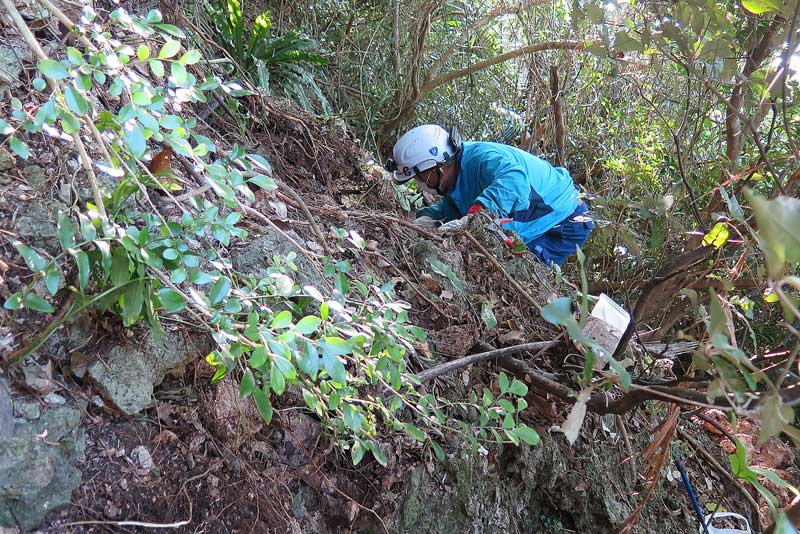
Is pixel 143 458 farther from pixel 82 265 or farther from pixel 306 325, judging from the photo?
pixel 306 325

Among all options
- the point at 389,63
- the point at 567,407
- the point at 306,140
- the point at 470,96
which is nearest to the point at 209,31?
the point at 306,140

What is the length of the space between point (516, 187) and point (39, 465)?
325 centimetres

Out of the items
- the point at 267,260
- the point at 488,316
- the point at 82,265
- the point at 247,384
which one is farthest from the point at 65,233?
the point at 488,316

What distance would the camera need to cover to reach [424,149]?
13.9 feet

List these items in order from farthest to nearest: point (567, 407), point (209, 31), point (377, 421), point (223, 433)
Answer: point (209, 31) → point (567, 407) → point (377, 421) → point (223, 433)

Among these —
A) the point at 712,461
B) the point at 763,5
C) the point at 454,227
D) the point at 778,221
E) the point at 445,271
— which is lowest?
the point at 712,461

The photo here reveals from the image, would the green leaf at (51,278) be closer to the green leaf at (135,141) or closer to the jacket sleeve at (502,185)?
the green leaf at (135,141)

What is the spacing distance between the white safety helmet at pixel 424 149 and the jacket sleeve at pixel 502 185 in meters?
0.28

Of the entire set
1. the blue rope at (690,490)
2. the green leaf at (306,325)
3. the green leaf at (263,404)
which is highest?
the green leaf at (306,325)

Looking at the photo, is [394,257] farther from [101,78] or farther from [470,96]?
[470,96]

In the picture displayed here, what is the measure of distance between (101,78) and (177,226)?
0.34 m

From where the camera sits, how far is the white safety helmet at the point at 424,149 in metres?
4.24

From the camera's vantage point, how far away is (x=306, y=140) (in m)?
3.29

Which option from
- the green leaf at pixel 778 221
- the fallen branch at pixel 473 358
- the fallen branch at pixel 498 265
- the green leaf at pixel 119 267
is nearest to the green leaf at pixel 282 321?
the green leaf at pixel 119 267
